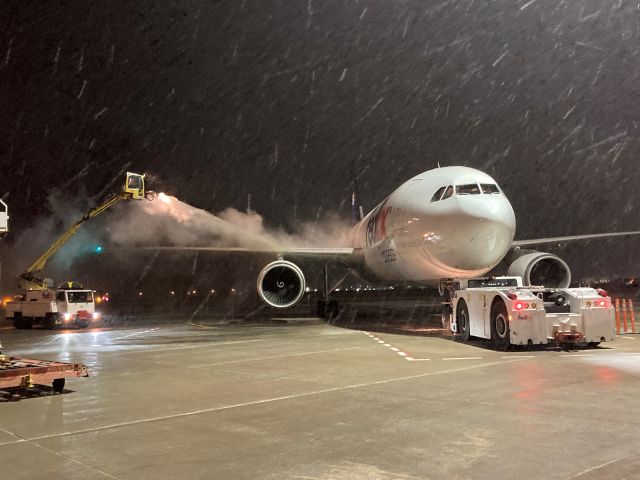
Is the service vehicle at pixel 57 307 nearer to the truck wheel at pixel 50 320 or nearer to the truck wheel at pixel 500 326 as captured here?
the truck wheel at pixel 50 320

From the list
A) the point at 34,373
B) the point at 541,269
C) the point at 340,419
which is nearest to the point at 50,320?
the point at 34,373

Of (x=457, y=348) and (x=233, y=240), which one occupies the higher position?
(x=233, y=240)

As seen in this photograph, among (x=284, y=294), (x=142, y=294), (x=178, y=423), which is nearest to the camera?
(x=178, y=423)

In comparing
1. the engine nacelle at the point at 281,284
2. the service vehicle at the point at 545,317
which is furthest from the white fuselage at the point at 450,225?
the engine nacelle at the point at 281,284

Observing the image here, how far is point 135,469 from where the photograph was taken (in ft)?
15.4

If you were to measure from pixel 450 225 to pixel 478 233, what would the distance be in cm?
77

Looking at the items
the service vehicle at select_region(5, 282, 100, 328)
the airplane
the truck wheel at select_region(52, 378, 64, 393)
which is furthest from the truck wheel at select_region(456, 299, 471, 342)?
the service vehicle at select_region(5, 282, 100, 328)

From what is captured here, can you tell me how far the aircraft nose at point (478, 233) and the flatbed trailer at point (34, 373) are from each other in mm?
9889

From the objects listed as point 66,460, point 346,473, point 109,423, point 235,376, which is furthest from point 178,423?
point 235,376

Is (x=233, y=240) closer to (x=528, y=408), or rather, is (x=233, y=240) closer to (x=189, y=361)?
(x=189, y=361)

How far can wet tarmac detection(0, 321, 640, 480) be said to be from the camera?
15.4 ft

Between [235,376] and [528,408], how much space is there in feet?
15.8

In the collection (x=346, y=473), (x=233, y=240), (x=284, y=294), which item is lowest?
(x=346, y=473)

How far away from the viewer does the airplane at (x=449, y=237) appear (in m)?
15.1
